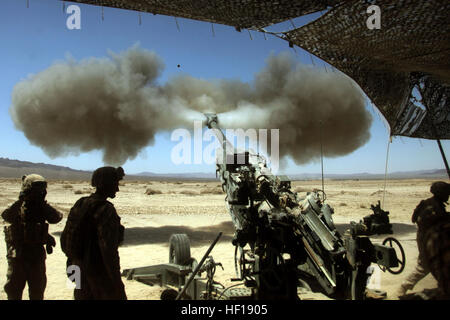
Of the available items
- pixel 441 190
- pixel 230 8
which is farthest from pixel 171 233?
pixel 441 190

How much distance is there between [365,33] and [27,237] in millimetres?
4165

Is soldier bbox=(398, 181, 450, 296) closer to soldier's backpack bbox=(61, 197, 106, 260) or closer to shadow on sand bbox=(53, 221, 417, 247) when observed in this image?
soldier's backpack bbox=(61, 197, 106, 260)

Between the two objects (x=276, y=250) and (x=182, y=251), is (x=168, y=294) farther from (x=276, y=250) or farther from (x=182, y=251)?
(x=276, y=250)

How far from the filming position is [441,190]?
7.80ft

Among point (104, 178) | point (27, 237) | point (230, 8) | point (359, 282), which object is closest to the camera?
point (104, 178)

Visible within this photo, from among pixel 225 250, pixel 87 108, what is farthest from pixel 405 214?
pixel 87 108

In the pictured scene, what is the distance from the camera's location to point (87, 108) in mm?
13523

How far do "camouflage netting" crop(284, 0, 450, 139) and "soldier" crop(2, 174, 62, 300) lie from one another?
3.31 m

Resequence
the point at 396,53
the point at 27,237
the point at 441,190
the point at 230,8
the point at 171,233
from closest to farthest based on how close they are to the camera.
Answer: the point at 441,190
the point at 230,8
the point at 27,237
the point at 396,53
the point at 171,233

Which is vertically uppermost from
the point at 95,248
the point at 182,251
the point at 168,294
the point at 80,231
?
the point at 80,231

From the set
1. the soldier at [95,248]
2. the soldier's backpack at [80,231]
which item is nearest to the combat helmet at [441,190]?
the soldier at [95,248]

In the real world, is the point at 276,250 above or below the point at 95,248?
below

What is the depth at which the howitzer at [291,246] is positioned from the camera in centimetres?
311
